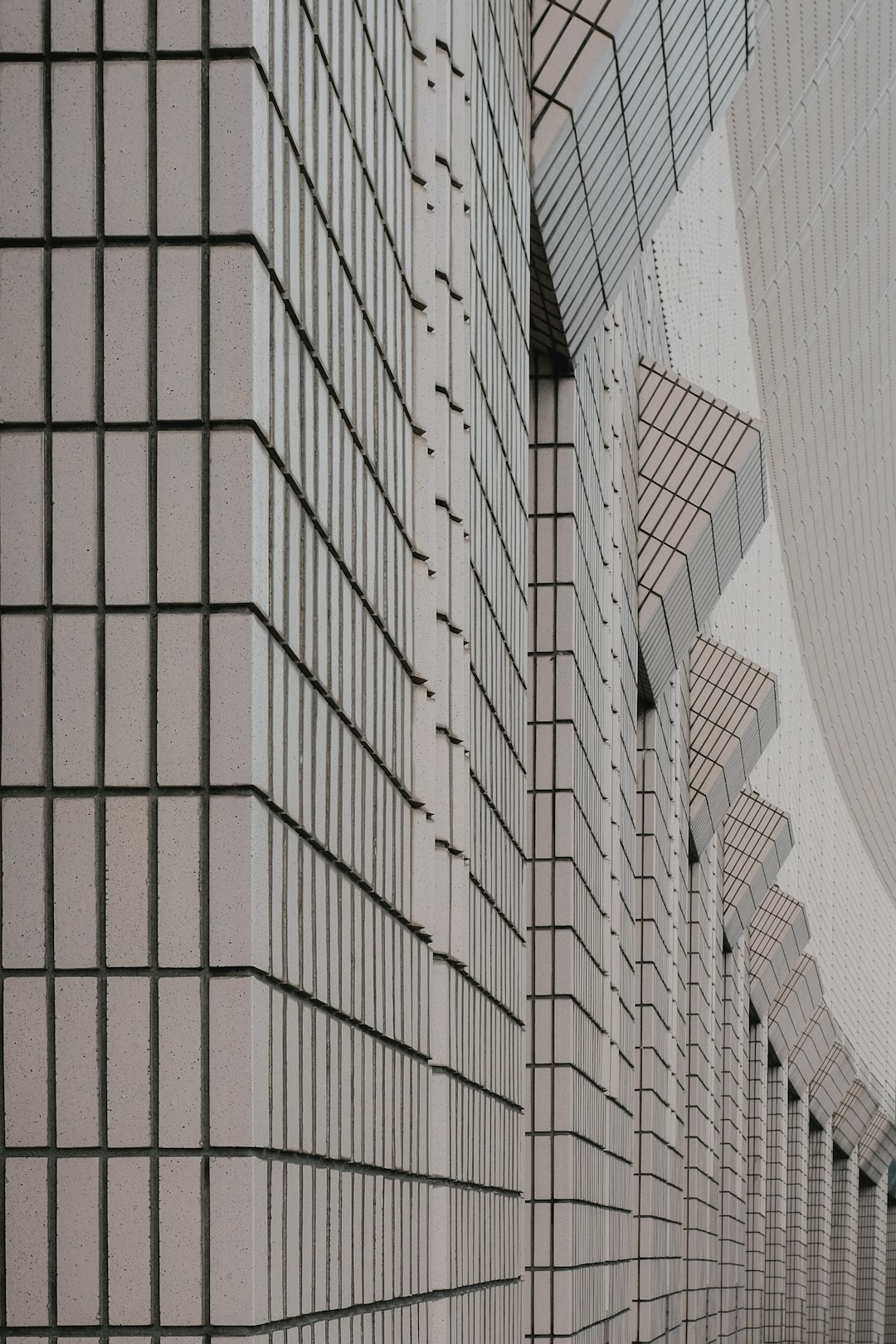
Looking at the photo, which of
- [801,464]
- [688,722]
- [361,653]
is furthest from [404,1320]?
[801,464]

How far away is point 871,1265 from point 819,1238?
15.7 m

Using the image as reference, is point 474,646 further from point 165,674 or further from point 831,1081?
point 831,1081

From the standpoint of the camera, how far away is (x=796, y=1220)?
63938 millimetres

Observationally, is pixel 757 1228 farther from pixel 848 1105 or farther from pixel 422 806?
pixel 422 806

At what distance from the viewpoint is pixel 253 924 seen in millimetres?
6520

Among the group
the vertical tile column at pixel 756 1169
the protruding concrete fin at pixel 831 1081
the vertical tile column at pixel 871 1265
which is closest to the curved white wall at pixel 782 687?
the protruding concrete fin at pixel 831 1081

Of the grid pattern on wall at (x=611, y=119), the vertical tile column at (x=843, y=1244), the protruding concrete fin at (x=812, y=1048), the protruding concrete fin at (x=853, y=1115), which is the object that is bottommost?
the vertical tile column at (x=843, y=1244)

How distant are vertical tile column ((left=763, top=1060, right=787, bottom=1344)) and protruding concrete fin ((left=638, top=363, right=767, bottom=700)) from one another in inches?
1336

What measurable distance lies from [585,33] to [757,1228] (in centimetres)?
4427

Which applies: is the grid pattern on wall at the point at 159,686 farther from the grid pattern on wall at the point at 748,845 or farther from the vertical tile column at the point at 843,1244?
the vertical tile column at the point at 843,1244

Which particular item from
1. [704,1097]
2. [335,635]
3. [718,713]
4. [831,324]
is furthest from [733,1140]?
[335,635]

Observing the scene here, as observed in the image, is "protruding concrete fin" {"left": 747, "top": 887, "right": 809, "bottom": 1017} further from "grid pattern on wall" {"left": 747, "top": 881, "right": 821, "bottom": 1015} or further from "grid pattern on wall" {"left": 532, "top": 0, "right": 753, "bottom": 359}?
"grid pattern on wall" {"left": 532, "top": 0, "right": 753, "bottom": 359}

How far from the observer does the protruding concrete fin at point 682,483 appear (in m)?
24.0

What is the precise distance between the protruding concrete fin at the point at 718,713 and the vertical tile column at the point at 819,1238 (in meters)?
40.5
